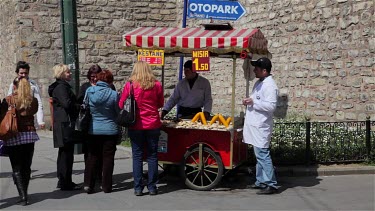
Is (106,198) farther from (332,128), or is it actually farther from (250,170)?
(332,128)

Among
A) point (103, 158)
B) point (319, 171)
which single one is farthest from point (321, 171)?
point (103, 158)

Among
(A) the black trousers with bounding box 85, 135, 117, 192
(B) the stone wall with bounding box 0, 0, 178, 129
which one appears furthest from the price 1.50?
(B) the stone wall with bounding box 0, 0, 178, 129

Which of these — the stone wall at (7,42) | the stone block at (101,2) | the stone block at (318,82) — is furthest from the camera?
the stone block at (101,2)

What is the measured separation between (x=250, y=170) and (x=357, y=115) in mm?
4372

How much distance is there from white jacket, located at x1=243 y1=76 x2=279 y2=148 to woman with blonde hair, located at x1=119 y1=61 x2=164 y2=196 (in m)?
1.22

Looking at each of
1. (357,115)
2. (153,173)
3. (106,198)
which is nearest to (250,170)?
(153,173)

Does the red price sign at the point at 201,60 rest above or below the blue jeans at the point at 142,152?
above

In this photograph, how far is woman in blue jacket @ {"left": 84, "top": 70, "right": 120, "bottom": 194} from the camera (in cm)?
752

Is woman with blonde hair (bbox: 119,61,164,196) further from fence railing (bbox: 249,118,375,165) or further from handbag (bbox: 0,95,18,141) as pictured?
fence railing (bbox: 249,118,375,165)

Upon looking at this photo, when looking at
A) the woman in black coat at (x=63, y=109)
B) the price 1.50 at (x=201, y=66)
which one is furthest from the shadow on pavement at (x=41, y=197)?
the price 1.50 at (x=201, y=66)

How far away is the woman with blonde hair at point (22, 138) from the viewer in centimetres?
684

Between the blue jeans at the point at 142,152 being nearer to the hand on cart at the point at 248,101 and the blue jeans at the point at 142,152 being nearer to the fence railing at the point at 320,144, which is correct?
the hand on cart at the point at 248,101

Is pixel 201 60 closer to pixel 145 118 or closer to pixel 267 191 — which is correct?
pixel 145 118

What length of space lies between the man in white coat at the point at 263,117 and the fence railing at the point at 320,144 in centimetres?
179
